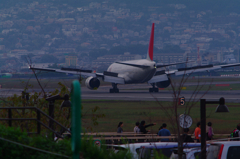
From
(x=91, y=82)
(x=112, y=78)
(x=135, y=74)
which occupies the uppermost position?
(x=135, y=74)

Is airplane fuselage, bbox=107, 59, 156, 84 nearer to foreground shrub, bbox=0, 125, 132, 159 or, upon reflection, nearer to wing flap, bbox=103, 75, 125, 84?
wing flap, bbox=103, 75, 125, 84

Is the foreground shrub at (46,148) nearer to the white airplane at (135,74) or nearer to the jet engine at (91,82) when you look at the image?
the white airplane at (135,74)

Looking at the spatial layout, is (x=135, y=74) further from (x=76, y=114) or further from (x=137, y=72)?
(x=76, y=114)

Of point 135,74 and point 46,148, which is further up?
point 135,74

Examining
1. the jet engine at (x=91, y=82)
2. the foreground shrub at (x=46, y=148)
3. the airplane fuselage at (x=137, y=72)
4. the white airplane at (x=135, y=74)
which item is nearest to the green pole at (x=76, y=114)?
the foreground shrub at (x=46, y=148)

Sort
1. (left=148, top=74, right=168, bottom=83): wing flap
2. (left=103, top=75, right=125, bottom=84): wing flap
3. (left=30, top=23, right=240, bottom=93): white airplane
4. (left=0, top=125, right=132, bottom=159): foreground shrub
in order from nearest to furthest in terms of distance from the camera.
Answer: (left=0, top=125, right=132, bottom=159): foreground shrub → (left=30, top=23, right=240, bottom=93): white airplane → (left=103, top=75, right=125, bottom=84): wing flap → (left=148, top=74, right=168, bottom=83): wing flap

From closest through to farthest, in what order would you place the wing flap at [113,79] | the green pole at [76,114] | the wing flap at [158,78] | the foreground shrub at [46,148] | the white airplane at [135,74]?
1. the green pole at [76,114]
2. the foreground shrub at [46,148]
3. the white airplane at [135,74]
4. the wing flap at [113,79]
5. the wing flap at [158,78]

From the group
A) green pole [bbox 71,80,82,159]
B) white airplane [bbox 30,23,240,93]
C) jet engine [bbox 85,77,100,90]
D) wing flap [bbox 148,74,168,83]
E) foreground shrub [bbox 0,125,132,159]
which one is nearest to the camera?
green pole [bbox 71,80,82,159]

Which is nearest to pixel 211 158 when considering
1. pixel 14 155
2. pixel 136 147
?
pixel 136 147

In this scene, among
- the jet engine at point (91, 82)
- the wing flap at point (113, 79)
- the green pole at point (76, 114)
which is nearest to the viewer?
the green pole at point (76, 114)

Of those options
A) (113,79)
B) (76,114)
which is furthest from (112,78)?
(76,114)

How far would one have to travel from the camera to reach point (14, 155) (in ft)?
24.4

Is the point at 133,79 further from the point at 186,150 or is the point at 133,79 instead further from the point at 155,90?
the point at 186,150

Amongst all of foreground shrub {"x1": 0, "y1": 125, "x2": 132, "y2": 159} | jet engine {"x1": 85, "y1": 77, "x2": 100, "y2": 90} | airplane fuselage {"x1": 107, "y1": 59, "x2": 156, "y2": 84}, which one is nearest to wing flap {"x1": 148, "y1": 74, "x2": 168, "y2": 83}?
airplane fuselage {"x1": 107, "y1": 59, "x2": 156, "y2": 84}
